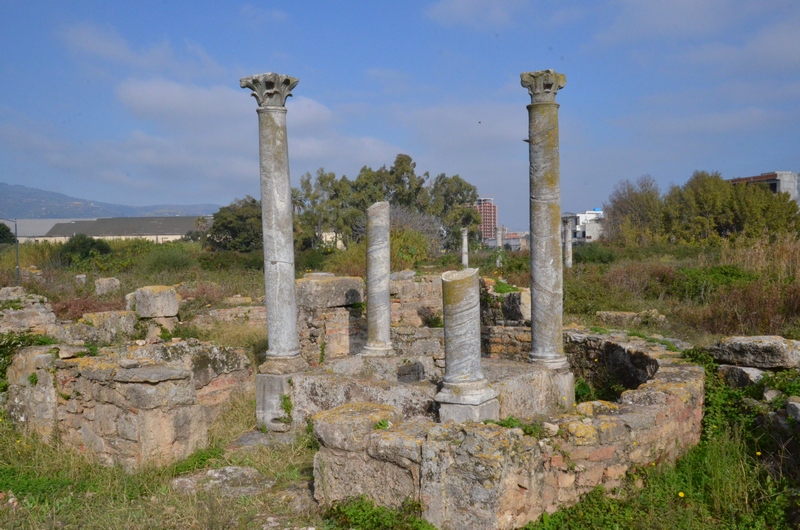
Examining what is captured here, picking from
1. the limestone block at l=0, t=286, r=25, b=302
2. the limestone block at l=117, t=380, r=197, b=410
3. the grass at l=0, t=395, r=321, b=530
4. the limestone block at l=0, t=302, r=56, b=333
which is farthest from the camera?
the limestone block at l=0, t=286, r=25, b=302

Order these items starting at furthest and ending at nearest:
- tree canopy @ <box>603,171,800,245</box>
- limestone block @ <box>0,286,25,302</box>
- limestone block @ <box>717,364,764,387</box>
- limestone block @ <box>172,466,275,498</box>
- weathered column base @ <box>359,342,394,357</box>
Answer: tree canopy @ <box>603,171,800,245</box> < limestone block @ <box>0,286,25,302</box> < weathered column base @ <box>359,342,394,357</box> < limestone block @ <box>717,364,764,387</box> < limestone block @ <box>172,466,275,498</box>

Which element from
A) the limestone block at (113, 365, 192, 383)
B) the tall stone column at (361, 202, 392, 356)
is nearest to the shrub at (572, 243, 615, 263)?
the tall stone column at (361, 202, 392, 356)

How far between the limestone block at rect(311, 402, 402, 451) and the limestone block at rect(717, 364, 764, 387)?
144 inches

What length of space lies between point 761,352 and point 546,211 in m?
2.75

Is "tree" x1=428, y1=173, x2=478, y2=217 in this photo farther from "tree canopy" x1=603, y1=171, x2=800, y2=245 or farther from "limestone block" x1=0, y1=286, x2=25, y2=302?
"limestone block" x1=0, y1=286, x2=25, y2=302

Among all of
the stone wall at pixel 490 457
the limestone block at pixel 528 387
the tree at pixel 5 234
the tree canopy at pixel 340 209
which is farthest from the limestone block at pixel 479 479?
Answer: the tree at pixel 5 234

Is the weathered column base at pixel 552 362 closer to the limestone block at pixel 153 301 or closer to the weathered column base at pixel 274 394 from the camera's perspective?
the weathered column base at pixel 274 394

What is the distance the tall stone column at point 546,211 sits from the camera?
7258 mm

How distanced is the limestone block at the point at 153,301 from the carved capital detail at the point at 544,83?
8327mm

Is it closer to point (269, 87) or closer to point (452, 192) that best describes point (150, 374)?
point (269, 87)

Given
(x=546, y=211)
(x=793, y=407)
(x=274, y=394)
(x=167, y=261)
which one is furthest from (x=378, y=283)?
(x=167, y=261)

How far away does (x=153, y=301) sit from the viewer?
12055 mm

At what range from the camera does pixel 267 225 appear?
24.8 ft

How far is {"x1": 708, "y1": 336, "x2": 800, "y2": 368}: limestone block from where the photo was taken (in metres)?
6.10
